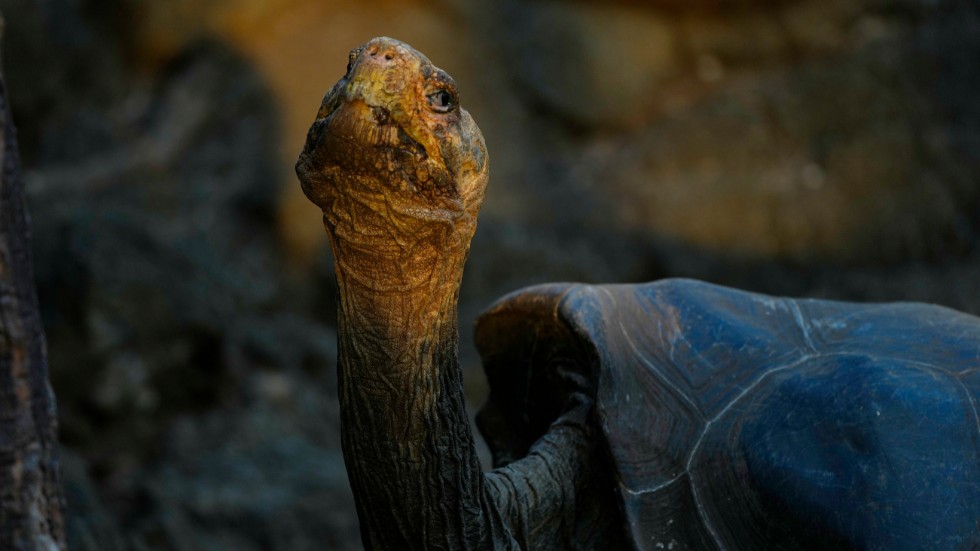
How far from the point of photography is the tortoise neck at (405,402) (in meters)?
1.92

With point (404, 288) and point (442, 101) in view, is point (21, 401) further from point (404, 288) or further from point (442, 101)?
point (442, 101)

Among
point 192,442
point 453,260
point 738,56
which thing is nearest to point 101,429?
point 192,442

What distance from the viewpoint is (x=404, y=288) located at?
1.91 metres

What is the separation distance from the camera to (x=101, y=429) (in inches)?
214

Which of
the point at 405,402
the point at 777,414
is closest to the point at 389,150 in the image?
the point at 405,402

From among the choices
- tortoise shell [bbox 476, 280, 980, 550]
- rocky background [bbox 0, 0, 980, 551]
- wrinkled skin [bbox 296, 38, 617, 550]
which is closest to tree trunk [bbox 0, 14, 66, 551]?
wrinkled skin [bbox 296, 38, 617, 550]

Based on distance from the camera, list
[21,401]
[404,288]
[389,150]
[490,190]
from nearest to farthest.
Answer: [389,150] < [404,288] < [21,401] < [490,190]

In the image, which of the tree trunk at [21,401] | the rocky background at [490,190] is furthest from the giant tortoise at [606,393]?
the rocky background at [490,190]

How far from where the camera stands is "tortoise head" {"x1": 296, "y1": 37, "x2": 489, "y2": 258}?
175cm

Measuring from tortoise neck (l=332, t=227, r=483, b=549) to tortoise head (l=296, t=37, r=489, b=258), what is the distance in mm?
77

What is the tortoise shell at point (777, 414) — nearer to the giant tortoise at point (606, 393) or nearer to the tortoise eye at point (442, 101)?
the giant tortoise at point (606, 393)

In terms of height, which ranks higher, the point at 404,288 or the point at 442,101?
the point at 442,101

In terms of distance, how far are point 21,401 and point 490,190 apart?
520 cm

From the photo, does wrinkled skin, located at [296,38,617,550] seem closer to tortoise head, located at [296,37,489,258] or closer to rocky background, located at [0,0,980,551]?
tortoise head, located at [296,37,489,258]
